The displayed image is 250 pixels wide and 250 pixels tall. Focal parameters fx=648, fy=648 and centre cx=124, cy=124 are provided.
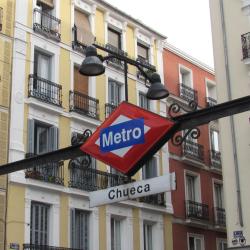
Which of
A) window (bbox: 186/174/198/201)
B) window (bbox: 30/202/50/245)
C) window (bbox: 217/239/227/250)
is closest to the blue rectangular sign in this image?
window (bbox: 30/202/50/245)

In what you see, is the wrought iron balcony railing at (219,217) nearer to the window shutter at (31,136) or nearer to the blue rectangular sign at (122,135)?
the window shutter at (31,136)

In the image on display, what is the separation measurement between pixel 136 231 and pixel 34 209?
5.84 m

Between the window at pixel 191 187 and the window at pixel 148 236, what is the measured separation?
3.29m

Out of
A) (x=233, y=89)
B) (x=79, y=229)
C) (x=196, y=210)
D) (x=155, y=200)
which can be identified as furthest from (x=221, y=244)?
(x=233, y=89)

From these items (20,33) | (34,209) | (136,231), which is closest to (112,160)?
(34,209)

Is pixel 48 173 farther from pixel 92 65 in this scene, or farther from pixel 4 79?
pixel 92 65

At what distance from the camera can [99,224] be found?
27062mm

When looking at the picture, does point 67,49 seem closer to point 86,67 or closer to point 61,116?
point 61,116

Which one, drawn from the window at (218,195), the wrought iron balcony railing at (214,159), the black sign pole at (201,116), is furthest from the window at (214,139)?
the black sign pole at (201,116)

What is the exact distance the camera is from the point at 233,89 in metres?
23.4

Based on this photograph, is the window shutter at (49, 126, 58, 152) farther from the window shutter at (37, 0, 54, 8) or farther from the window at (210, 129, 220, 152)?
the window at (210, 129, 220, 152)

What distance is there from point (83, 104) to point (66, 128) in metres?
1.66

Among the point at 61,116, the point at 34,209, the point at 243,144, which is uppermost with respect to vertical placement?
the point at 61,116

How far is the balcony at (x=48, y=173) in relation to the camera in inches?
970
